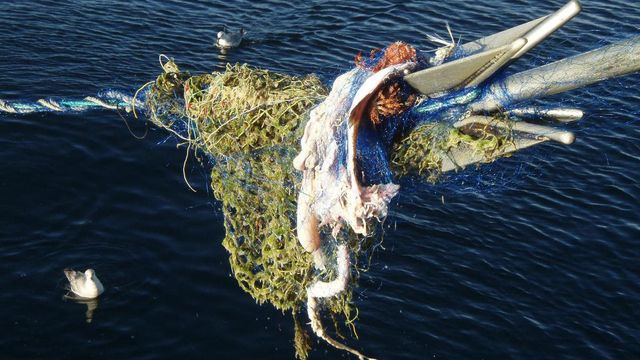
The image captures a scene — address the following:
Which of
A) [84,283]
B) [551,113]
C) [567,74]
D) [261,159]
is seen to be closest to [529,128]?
[551,113]

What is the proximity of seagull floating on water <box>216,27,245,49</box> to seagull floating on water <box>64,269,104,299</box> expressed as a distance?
1127cm

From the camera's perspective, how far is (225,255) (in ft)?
51.9

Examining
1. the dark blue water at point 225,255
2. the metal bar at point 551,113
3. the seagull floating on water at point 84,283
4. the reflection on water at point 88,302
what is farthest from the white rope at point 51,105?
the metal bar at point 551,113

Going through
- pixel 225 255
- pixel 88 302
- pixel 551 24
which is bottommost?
pixel 88 302

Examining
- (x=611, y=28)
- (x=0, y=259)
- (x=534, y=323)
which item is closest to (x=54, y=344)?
(x=0, y=259)

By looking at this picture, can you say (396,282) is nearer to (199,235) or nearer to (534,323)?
(534,323)

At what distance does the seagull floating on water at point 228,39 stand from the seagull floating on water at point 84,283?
11.3 meters

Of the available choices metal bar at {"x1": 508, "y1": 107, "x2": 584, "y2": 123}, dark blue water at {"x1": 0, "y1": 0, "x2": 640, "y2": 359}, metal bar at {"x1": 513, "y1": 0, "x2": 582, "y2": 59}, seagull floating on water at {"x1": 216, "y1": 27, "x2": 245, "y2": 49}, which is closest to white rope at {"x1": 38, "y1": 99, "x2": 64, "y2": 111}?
dark blue water at {"x1": 0, "y1": 0, "x2": 640, "y2": 359}

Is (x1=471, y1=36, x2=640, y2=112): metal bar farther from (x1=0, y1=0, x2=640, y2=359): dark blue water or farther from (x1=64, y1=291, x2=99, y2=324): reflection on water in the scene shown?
(x1=64, y1=291, x2=99, y2=324): reflection on water

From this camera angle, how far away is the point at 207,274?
1531 centimetres

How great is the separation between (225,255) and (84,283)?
2.96 m

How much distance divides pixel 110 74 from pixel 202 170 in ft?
17.7

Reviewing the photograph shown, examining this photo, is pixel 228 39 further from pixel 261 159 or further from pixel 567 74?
pixel 567 74

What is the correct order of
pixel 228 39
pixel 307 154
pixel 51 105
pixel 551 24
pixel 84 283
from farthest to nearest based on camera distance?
1. pixel 228 39
2. pixel 84 283
3. pixel 51 105
4. pixel 307 154
5. pixel 551 24
